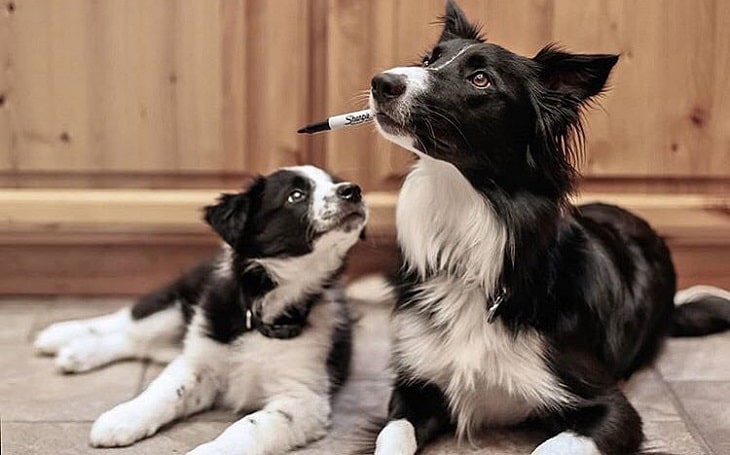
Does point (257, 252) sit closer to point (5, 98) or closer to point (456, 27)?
point (456, 27)

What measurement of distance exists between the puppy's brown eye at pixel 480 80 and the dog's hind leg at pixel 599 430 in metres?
0.66

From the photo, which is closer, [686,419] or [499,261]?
[499,261]

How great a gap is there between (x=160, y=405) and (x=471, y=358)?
67cm

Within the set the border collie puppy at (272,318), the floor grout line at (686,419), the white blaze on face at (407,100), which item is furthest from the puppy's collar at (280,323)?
the floor grout line at (686,419)

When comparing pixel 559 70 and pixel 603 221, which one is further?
pixel 603 221

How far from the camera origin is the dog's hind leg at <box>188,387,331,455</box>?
2450 millimetres

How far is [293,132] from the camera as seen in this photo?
3.31 meters

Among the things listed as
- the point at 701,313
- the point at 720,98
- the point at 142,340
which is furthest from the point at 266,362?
the point at 720,98

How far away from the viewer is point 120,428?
2529 mm

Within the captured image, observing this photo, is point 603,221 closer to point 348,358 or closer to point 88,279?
point 348,358

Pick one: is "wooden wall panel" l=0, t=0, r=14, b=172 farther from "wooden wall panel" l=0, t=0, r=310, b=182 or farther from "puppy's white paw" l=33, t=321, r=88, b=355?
"puppy's white paw" l=33, t=321, r=88, b=355

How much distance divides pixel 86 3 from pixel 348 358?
1.17 meters

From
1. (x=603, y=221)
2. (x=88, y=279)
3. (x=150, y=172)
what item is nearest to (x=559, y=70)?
(x=603, y=221)

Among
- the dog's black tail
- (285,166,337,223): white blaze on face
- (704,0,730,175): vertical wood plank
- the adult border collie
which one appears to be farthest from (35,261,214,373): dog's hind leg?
(704,0,730,175): vertical wood plank
